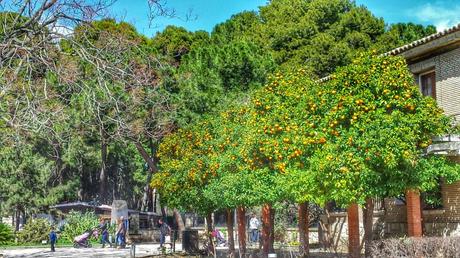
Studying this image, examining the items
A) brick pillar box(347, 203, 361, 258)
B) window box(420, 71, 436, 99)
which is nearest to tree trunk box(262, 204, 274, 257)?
brick pillar box(347, 203, 361, 258)

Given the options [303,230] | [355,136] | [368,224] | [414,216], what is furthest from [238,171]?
[414,216]

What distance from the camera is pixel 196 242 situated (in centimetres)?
2467

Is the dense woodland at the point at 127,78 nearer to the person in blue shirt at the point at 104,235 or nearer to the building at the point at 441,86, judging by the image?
the building at the point at 441,86

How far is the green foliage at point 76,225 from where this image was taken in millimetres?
37031

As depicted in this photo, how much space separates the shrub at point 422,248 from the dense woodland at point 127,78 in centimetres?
443

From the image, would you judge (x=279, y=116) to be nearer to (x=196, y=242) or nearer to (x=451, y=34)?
(x=451, y=34)

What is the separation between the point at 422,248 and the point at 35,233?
91.3ft

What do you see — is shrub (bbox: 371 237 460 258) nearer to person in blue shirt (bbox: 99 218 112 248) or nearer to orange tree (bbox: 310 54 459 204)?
orange tree (bbox: 310 54 459 204)

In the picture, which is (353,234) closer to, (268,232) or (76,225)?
(268,232)

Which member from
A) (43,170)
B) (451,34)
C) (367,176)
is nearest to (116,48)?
(367,176)

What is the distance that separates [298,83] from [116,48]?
4857 millimetres

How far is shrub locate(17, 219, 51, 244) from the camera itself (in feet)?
119

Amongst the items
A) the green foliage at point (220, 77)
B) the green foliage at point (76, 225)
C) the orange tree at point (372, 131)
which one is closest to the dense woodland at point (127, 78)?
the green foliage at point (220, 77)

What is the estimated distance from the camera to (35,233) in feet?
120
